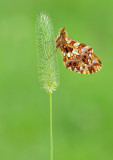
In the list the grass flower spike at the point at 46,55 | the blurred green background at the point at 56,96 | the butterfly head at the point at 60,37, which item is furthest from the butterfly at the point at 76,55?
the blurred green background at the point at 56,96

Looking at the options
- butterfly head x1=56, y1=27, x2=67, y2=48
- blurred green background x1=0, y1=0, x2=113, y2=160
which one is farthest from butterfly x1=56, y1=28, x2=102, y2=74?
blurred green background x1=0, y1=0, x2=113, y2=160

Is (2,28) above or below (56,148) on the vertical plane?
above

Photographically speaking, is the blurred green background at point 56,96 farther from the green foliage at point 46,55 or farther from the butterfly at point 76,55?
the green foliage at point 46,55

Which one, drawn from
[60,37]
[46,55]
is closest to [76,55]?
[60,37]

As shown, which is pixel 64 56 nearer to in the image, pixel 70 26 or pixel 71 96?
pixel 71 96

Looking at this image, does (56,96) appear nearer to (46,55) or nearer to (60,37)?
(60,37)

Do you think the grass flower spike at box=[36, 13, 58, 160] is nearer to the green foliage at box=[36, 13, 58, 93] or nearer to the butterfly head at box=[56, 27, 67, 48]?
the green foliage at box=[36, 13, 58, 93]

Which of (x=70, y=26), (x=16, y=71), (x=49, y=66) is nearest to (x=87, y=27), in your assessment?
(x=70, y=26)

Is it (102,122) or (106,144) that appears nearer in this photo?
(106,144)

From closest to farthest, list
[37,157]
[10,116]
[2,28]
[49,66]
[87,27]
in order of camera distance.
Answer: [49,66], [37,157], [10,116], [2,28], [87,27]
